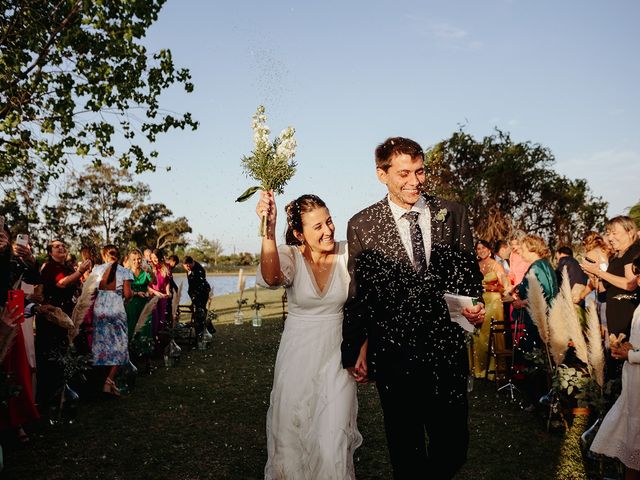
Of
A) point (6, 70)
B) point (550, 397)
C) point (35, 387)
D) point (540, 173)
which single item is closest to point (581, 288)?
point (550, 397)

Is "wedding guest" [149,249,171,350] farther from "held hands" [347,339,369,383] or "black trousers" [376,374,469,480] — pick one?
"black trousers" [376,374,469,480]

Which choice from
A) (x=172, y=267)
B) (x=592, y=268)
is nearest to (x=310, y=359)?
(x=592, y=268)

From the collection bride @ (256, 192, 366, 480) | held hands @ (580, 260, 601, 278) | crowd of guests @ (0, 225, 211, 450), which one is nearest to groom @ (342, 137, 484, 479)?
bride @ (256, 192, 366, 480)

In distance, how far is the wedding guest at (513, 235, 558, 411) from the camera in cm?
694

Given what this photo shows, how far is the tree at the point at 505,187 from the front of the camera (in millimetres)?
32875

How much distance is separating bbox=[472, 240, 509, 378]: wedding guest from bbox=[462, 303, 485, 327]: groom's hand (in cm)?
606

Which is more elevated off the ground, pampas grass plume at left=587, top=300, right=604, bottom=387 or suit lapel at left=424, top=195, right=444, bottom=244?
suit lapel at left=424, top=195, right=444, bottom=244

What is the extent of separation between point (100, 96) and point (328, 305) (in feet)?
27.2

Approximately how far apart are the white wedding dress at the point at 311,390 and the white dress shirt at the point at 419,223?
35.3 inches

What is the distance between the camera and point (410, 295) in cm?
A: 311

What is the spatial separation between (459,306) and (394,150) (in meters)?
1.08

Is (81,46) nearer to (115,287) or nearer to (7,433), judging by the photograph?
(115,287)

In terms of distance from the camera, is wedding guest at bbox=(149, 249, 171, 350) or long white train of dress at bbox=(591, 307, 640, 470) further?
wedding guest at bbox=(149, 249, 171, 350)

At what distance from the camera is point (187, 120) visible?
11375 millimetres
